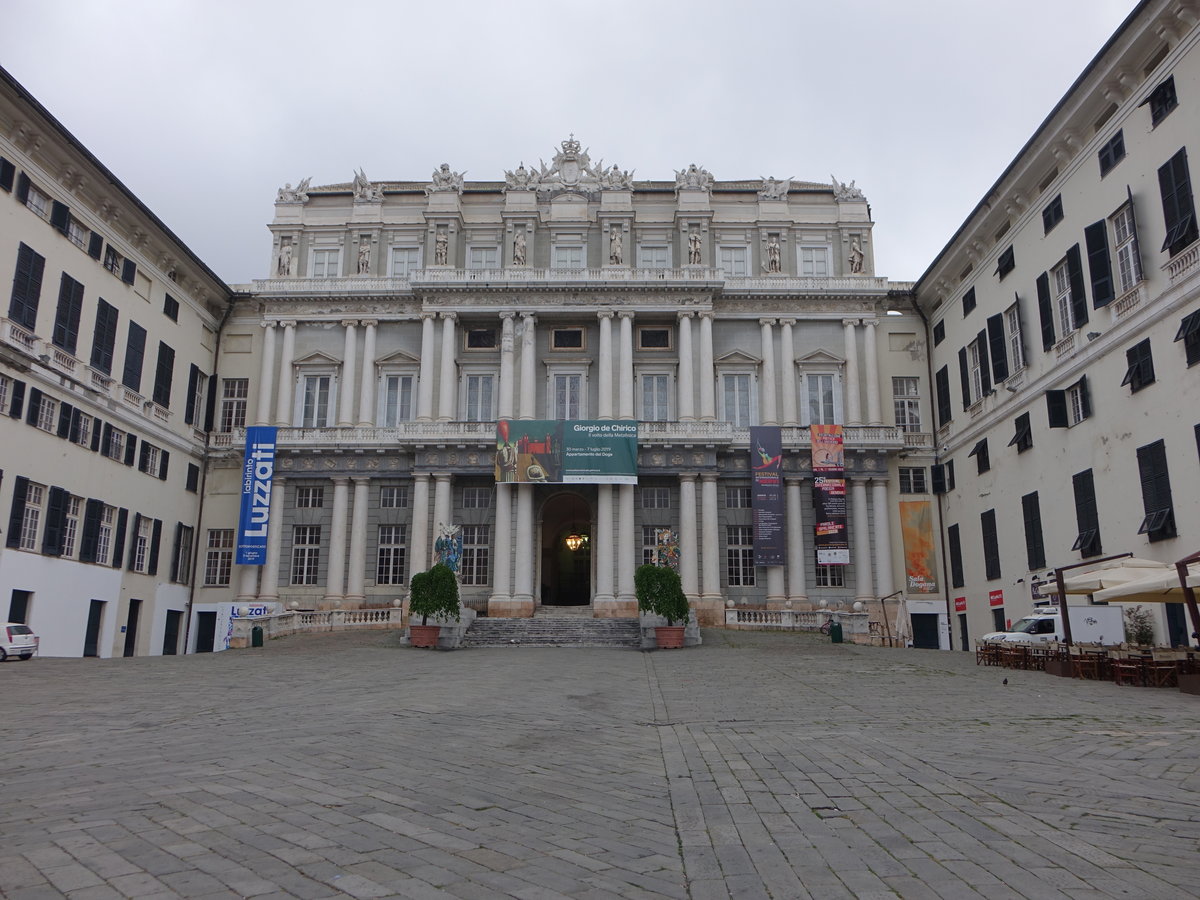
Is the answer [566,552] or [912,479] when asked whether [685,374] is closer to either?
[912,479]

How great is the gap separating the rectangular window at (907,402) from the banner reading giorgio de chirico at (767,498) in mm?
6847

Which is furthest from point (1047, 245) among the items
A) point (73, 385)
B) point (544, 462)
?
point (73, 385)

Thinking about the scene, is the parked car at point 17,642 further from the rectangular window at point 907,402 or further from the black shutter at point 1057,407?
the rectangular window at point 907,402

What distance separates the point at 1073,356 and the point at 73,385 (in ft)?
104

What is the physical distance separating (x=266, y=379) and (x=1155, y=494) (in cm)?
3453

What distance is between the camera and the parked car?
2512 centimetres

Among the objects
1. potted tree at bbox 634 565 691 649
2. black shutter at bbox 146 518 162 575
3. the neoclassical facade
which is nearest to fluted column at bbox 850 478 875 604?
the neoclassical facade

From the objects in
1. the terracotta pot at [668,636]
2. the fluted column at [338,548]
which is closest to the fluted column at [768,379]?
the terracotta pot at [668,636]

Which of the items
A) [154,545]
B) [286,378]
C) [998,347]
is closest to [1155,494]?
[998,347]

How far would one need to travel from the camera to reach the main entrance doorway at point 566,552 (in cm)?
4522

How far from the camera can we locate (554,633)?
32.2 meters

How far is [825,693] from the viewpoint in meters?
15.8

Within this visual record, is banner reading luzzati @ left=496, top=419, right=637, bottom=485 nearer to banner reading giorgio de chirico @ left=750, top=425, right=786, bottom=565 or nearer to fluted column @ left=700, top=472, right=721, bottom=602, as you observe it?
fluted column @ left=700, top=472, right=721, bottom=602

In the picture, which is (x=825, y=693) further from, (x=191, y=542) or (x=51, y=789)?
(x=191, y=542)
